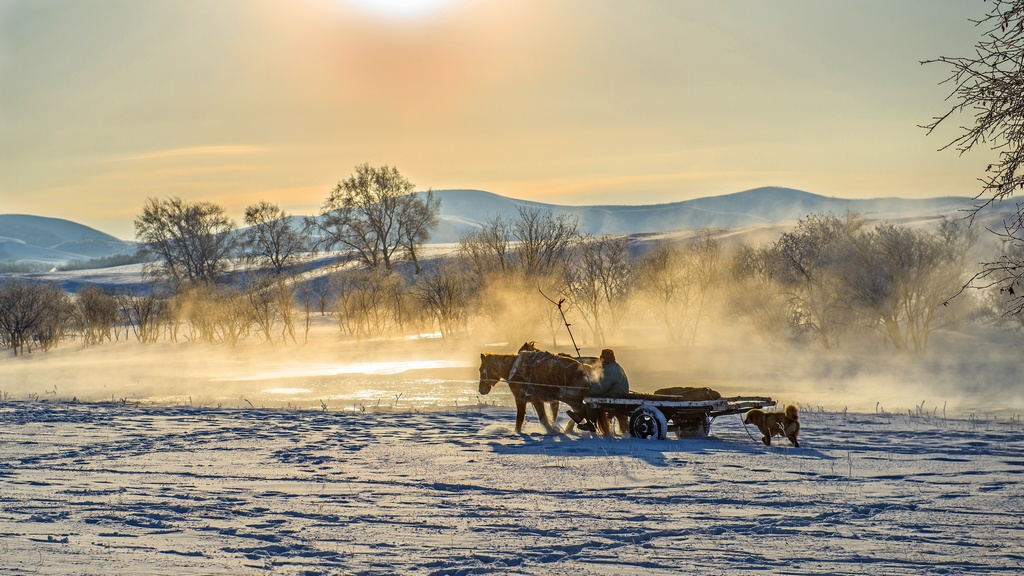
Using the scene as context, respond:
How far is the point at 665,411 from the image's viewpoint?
14094 millimetres

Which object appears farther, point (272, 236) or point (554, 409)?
point (272, 236)

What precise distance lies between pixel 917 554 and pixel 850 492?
2.51 m

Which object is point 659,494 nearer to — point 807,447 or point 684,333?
point 807,447

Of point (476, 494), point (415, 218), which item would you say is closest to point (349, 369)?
point (476, 494)

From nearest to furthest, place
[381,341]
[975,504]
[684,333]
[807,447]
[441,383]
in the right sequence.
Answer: [975,504] → [807,447] → [441,383] → [381,341] → [684,333]

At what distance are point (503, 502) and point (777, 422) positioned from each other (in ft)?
18.1

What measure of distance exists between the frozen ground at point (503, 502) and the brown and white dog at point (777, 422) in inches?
9.7

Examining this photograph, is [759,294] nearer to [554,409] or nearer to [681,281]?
[681,281]

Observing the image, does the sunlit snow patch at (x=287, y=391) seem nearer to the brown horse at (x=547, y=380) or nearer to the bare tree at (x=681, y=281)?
the brown horse at (x=547, y=380)

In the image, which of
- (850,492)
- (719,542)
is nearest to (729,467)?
(850,492)

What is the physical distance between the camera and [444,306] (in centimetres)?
5750

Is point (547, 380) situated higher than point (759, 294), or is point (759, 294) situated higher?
point (759, 294)

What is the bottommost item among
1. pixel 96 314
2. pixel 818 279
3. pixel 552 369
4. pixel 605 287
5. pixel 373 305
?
pixel 552 369

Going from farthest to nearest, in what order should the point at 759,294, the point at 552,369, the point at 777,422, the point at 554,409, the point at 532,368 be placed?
1. the point at 759,294
2. the point at 554,409
3. the point at 532,368
4. the point at 552,369
5. the point at 777,422
